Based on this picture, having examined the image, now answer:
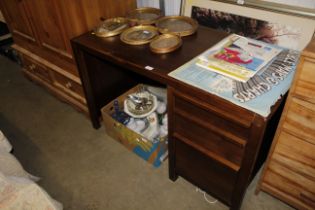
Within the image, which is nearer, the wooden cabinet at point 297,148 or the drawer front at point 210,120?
the wooden cabinet at point 297,148

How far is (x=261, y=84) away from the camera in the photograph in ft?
3.34

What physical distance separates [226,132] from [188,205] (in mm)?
568

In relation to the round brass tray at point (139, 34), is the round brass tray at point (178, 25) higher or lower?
higher

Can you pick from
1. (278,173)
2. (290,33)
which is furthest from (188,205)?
(290,33)

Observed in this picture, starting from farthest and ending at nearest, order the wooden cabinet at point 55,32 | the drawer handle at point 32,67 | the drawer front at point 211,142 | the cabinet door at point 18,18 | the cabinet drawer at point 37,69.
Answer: the drawer handle at point 32,67 → the cabinet drawer at point 37,69 → the cabinet door at point 18,18 → the wooden cabinet at point 55,32 → the drawer front at point 211,142

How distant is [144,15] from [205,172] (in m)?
0.98

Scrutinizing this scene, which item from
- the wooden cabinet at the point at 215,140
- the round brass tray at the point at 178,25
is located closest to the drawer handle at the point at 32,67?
the round brass tray at the point at 178,25

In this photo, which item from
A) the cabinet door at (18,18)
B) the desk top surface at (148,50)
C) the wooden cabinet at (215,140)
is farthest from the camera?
the cabinet door at (18,18)

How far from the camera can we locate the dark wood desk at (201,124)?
3.28 feet

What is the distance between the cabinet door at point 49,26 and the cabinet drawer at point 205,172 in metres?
0.95

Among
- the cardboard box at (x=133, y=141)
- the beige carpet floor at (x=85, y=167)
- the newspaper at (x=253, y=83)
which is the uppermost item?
the newspaper at (x=253, y=83)

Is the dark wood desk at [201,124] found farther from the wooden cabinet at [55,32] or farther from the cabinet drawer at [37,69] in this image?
the cabinet drawer at [37,69]

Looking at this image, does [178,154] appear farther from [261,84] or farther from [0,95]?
[0,95]

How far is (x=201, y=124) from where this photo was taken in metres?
1.12
